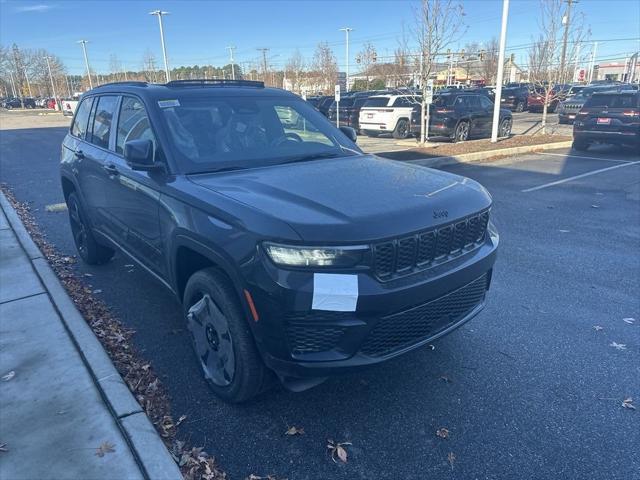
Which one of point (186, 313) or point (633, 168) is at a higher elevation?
point (186, 313)

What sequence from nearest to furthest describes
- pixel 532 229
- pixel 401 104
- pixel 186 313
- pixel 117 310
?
Result: pixel 186 313 < pixel 117 310 < pixel 532 229 < pixel 401 104

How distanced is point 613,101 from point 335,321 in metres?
14.1

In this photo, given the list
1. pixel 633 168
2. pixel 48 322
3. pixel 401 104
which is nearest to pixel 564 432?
pixel 48 322

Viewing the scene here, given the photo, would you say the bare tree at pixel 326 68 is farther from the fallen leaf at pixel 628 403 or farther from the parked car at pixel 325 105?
the fallen leaf at pixel 628 403

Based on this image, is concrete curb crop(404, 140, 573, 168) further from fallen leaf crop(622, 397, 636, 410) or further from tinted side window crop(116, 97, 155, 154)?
fallen leaf crop(622, 397, 636, 410)

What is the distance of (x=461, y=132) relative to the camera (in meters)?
16.5

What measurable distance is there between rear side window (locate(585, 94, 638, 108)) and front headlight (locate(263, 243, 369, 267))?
13.7 meters

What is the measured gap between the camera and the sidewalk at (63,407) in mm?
2414

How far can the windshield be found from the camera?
10.8 feet

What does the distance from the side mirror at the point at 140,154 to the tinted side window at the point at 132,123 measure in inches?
7.8

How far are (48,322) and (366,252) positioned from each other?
2973 mm

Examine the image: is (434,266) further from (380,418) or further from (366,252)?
(380,418)

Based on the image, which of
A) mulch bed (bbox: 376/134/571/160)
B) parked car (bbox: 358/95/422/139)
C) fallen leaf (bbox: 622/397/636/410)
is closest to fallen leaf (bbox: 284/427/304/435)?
fallen leaf (bbox: 622/397/636/410)

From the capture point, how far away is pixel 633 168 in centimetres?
1161
